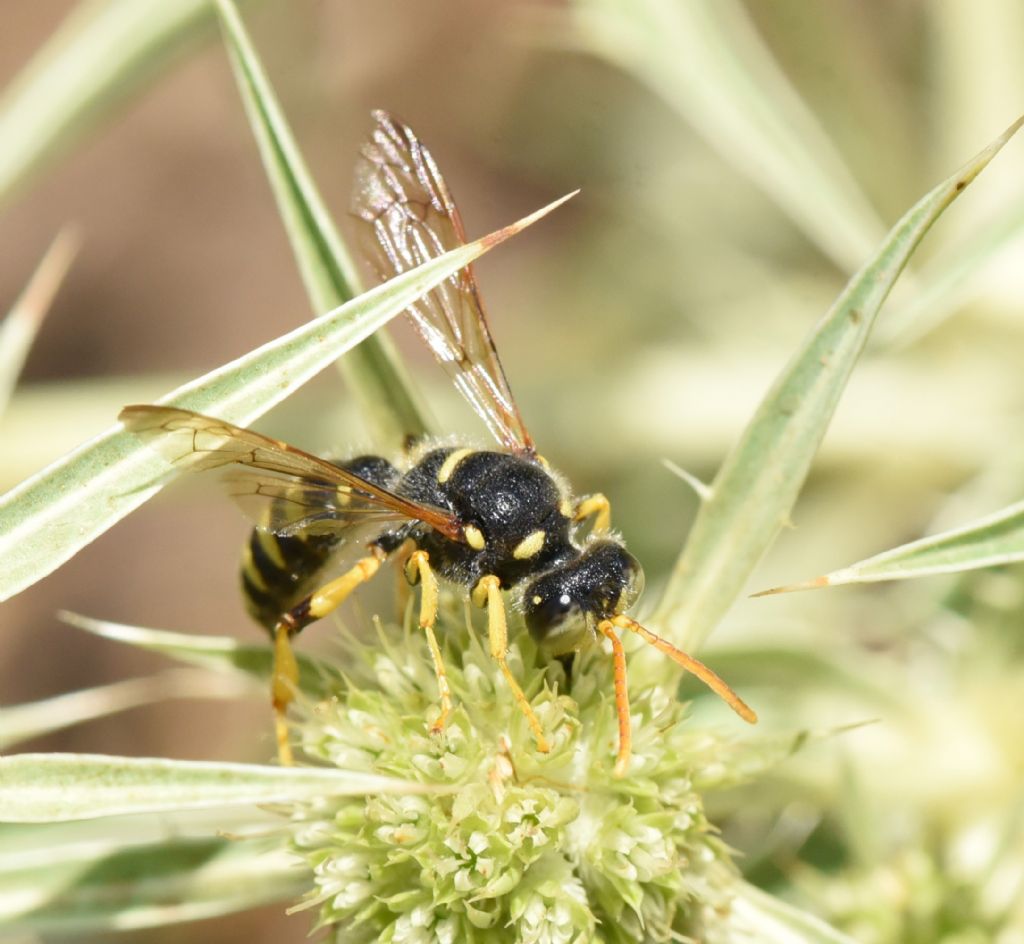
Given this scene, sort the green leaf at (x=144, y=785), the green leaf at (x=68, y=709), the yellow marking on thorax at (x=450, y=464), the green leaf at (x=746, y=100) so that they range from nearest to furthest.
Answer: the green leaf at (x=144, y=785), the yellow marking on thorax at (x=450, y=464), the green leaf at (x=68, y=709), the green leaf at (x=746, y=100)

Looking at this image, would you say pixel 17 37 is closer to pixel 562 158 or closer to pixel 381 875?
pixel 562 158

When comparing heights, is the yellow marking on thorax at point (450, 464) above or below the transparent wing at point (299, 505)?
below

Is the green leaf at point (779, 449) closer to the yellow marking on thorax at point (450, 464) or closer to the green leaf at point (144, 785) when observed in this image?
the yellow marking on thorax at point (450, 464)

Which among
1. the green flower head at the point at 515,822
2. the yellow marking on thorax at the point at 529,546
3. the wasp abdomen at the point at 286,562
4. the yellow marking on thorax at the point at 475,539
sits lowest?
the green flower head at the point at 515,822

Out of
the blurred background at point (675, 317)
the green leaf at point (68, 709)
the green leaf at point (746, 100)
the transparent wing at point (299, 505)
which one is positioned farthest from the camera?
the green leaf at point (746, 100)

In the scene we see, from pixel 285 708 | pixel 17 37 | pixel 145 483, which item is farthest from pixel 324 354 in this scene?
pixel 17 37

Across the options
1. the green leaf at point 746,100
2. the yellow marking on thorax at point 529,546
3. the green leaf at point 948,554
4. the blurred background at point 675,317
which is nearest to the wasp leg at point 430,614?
the yellow marking on thorax at point 529,546

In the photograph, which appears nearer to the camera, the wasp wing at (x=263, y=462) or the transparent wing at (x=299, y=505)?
the wasp wing at (x=263, y=462)

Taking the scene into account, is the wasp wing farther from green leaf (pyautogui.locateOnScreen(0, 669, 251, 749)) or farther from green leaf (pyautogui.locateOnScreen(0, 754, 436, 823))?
green leaf (pyautogui.locateOnScreen(0, 669, 251, 749))
